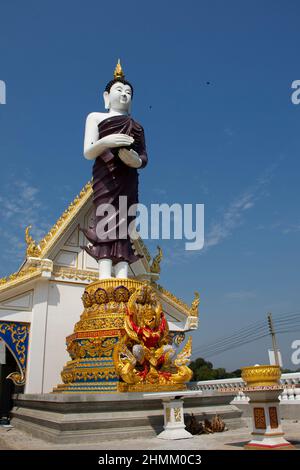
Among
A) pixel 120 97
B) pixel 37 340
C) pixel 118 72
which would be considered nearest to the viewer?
pixel 120 97

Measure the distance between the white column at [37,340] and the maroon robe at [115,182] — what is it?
257 centimetres

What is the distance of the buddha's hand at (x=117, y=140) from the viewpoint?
9.95 meters

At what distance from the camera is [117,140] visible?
391 inches

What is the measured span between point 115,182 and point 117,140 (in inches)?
44.1

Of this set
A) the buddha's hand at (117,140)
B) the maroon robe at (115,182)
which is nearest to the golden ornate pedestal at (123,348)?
the maroon robe at (115,182)

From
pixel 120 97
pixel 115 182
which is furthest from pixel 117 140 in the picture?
pixel 120 97

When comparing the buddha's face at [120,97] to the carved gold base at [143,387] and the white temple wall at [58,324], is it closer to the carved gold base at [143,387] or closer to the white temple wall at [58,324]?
the white temple wall at [58,324]

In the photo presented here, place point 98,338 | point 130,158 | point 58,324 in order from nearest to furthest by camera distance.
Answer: point 98,338 → point 130,158 → point 58,324

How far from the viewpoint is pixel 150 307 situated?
8875mm

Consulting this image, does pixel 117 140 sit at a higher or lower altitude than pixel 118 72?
lower

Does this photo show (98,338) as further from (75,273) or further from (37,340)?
(75,273)

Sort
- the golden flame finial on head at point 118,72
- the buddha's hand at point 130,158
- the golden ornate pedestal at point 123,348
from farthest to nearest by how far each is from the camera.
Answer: the golden flame finial on head at point 118,72 < the buddha's hand at point 130,158 < the golden ornate pedestal at point 123,348

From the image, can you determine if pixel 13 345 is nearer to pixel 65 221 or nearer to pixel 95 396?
pixel 65 221

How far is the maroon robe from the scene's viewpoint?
33.9ft
